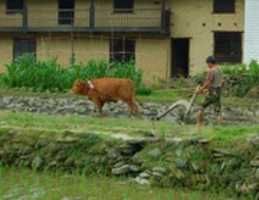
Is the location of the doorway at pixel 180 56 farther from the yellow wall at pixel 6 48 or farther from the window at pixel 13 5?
the yellow wall at pixel 6 48

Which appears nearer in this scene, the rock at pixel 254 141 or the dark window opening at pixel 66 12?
the rock at pixel 254 141

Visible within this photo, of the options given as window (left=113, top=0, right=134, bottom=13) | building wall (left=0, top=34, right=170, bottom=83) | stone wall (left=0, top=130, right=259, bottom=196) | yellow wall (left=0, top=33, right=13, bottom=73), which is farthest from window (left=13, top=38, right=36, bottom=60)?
stone wall (left=0, top=130, right=259, bottom=196)

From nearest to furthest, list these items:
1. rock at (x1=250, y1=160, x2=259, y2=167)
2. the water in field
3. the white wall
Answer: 1. the water in field
2. rock at (x1=250, y1=160, x2=259, y2=167)
3. the white wall

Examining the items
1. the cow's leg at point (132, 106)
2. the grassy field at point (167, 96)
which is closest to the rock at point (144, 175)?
the cow's leg at point (132, 106)

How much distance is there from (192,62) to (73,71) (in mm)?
14139

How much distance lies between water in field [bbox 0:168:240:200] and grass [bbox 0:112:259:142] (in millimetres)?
1195

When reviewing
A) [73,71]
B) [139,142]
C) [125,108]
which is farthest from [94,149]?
[73,71]

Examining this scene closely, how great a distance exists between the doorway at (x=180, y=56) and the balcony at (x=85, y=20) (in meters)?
1.51

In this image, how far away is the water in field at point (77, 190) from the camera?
44.4ft

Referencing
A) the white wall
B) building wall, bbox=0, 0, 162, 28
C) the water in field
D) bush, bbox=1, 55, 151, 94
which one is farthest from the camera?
building wall, bbox=0, 0, 162, 28

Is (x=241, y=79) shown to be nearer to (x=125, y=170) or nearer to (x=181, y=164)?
(x=125, y=170)

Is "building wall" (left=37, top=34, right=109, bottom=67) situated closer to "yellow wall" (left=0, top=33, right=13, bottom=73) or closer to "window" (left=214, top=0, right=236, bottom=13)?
"yellow wall" (left=0, top=33, right=13, bottom=73)

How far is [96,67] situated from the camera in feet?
99.0

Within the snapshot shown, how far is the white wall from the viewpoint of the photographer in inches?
1499
